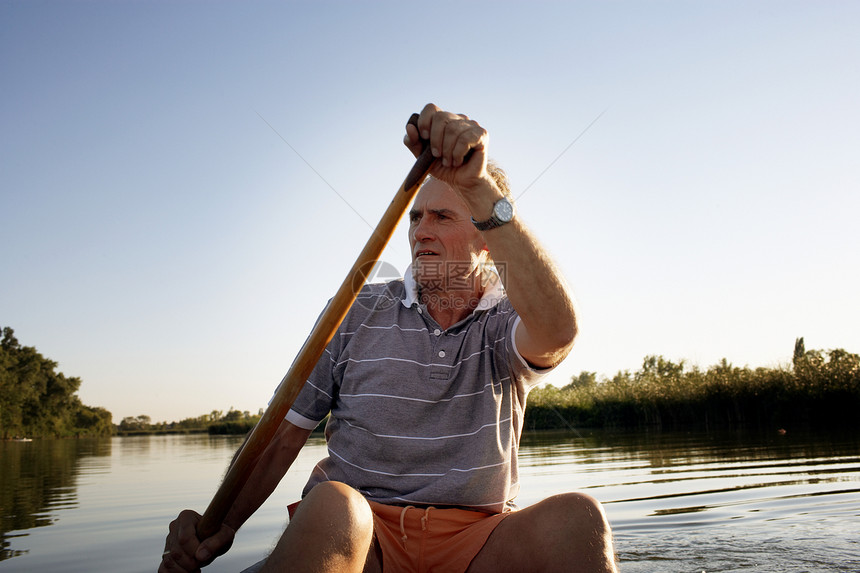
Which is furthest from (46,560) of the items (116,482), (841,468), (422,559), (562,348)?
(841,468)

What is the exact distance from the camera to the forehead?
2168 mm

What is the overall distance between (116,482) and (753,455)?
8.90m

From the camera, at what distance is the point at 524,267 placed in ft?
4.94

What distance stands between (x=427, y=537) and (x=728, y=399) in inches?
663

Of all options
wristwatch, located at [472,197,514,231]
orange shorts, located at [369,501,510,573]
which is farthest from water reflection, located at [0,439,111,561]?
wristwatch, located at [472,197,514,231]

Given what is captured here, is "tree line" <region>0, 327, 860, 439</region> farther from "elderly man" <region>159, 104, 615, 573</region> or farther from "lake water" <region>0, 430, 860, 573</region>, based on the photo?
"elderly man" <region>159, 104, 615, 573</region>

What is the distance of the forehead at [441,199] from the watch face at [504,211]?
0.65 meters

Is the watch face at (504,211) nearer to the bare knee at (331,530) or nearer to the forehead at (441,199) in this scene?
the forehead at (441,199)

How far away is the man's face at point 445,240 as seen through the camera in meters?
2.14

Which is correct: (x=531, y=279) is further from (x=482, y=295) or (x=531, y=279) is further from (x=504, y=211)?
(x=482, y=295)

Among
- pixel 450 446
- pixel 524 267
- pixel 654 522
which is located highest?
pixel 524 267

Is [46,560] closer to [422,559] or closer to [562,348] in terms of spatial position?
[422,559]

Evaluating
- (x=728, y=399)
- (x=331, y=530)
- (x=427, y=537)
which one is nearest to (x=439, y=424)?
(x=427, y=537)

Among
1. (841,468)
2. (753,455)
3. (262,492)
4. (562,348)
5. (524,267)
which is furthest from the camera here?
(753,455)
